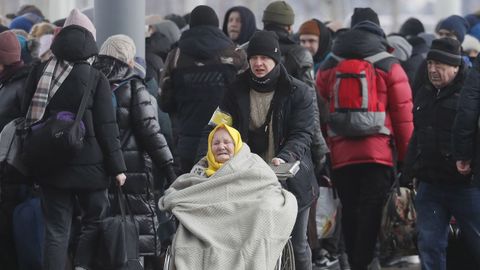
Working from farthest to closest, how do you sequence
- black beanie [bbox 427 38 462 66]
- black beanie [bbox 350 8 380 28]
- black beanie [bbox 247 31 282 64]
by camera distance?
black beanie [bbox 350 8 380 28]
black beanie [bbox 427 38 462 66]
black beanie [bbox 247 31 282 64]

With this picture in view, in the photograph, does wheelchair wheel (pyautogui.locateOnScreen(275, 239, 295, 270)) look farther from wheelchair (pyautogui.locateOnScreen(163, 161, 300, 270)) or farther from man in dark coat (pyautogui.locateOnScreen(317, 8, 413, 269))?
man in dark coat (pyautogui.locateOnScreen(317, 8, 413, 269))

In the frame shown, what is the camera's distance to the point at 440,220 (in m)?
11.0

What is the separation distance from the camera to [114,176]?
35.1 feet

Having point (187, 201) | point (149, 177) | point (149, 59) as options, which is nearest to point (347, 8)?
point (149, 59)

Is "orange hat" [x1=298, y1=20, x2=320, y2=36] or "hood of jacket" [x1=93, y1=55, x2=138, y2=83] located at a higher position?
"hood of jacket" [x1=93, y1=55, x2=138, y2=83]

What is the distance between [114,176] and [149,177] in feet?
3.04

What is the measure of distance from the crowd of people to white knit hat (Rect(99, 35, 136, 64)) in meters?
0.01

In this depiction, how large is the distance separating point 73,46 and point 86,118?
19.5 inches

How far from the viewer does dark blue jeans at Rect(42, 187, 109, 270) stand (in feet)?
34.8

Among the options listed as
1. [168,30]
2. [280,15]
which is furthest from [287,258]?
[168,30]

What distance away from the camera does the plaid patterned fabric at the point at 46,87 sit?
10.5m

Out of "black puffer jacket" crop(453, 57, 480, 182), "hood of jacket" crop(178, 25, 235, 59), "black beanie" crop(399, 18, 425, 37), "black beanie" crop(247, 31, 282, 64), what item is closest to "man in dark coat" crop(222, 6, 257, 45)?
"hood of jacket" crop(178, 25, 235, 59)

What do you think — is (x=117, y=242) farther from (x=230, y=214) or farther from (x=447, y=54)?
(x=447, y=54)

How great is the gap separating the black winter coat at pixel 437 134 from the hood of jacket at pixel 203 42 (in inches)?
78.5
